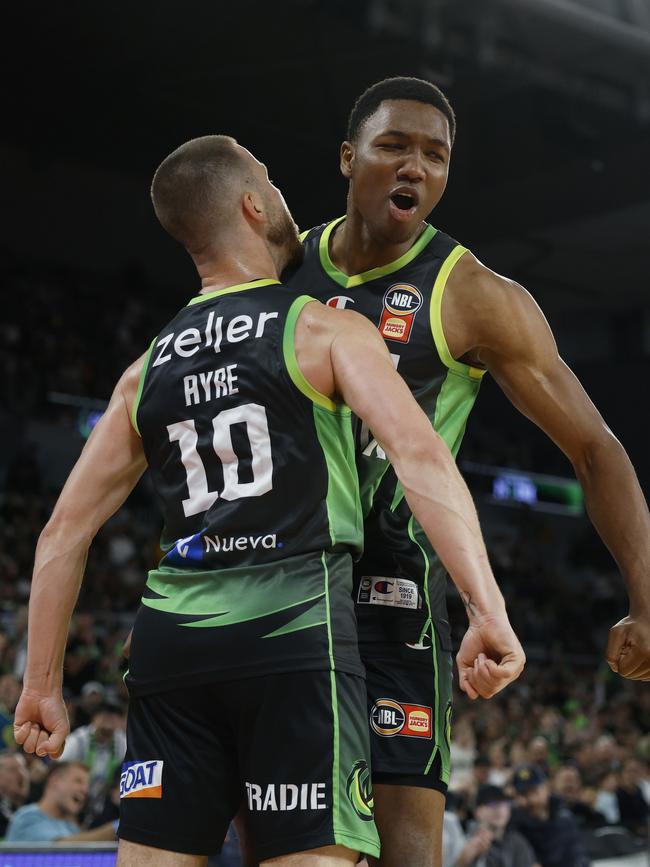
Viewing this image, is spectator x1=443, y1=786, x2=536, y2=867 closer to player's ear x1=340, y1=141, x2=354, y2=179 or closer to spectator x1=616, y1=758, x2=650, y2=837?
spectator x1=616, y1=758, x2=650, y2=837

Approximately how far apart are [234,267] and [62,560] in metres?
0.75

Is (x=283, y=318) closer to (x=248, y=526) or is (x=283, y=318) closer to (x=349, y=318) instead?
(x=349, y=318)

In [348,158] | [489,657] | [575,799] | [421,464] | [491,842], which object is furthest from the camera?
[575,799]

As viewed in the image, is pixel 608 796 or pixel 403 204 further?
pixel 608 796

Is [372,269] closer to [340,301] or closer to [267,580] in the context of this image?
[340,301]

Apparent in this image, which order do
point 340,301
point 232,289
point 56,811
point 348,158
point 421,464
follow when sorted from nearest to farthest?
point 421,464 → point 232,289 → point 340,301 → point 348,158 → point 56,811

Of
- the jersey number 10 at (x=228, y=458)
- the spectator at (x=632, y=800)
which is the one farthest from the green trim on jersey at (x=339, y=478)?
the spectator at (x=632, y=800)

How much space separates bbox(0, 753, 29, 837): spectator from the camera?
682 cm

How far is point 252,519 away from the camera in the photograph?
2.39 meters

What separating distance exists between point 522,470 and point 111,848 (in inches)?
766

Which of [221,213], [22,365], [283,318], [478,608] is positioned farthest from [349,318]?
[22,365]

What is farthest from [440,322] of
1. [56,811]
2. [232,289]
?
[56,811]

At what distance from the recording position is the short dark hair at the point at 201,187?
2.67 m

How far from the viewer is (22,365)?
17.1 meters
